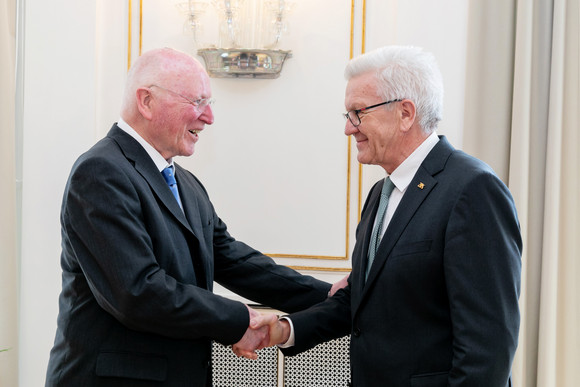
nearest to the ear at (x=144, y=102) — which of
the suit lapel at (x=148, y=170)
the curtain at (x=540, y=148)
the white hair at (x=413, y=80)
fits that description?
the suit lapel at (x=148, y=170)

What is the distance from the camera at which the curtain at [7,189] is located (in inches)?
134

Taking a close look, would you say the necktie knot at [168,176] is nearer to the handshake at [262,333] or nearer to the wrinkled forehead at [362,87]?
the handshake at [262,333]

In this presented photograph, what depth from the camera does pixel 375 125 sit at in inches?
88.9

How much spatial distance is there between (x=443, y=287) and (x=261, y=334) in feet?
3.05

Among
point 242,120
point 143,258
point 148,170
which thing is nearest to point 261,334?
point 143,258

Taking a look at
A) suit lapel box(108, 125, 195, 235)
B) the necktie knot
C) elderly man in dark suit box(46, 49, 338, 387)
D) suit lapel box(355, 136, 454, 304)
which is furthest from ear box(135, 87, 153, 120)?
suit lapel box(355, 136, 454, 304)

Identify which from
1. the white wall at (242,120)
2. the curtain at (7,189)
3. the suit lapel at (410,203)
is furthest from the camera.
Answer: the white wall at (242,120)

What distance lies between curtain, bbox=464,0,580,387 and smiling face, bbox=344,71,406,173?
1.34 metres

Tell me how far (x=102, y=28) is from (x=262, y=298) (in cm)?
187

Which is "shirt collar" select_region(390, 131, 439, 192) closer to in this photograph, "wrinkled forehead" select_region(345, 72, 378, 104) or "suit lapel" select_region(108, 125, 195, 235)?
"wrinkled forehead" select_region(345, 72, 378, 104)

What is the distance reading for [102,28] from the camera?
12.4 feet

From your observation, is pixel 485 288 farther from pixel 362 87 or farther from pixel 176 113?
pixel 176 113

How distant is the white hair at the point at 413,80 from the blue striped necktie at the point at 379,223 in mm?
234

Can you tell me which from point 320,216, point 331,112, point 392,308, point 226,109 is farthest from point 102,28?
point 392,308
